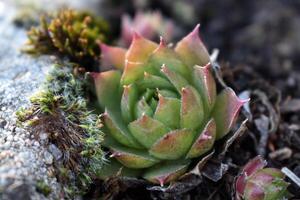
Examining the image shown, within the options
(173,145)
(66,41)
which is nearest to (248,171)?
(173,145)

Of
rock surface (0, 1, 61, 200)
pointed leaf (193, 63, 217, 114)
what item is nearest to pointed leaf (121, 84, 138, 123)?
pointed leaf (193, 63, 217, 114)

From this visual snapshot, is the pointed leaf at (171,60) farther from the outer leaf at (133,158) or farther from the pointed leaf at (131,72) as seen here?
the outer leaf at (133,158)

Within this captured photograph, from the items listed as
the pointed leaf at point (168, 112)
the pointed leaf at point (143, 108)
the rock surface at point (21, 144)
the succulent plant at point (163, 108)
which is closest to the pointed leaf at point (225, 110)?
the succulent plant at point (163, 108)

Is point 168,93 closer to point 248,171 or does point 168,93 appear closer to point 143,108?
point 143,108

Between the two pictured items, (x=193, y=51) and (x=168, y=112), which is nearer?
(x=168, y=112)

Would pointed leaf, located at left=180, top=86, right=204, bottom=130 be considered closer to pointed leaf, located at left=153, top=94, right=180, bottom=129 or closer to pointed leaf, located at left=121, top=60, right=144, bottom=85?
pointed leaf, located at left=153, top=94, right=180, bottom=129

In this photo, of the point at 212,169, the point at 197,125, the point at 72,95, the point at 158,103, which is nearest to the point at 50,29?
the point at 72,95
